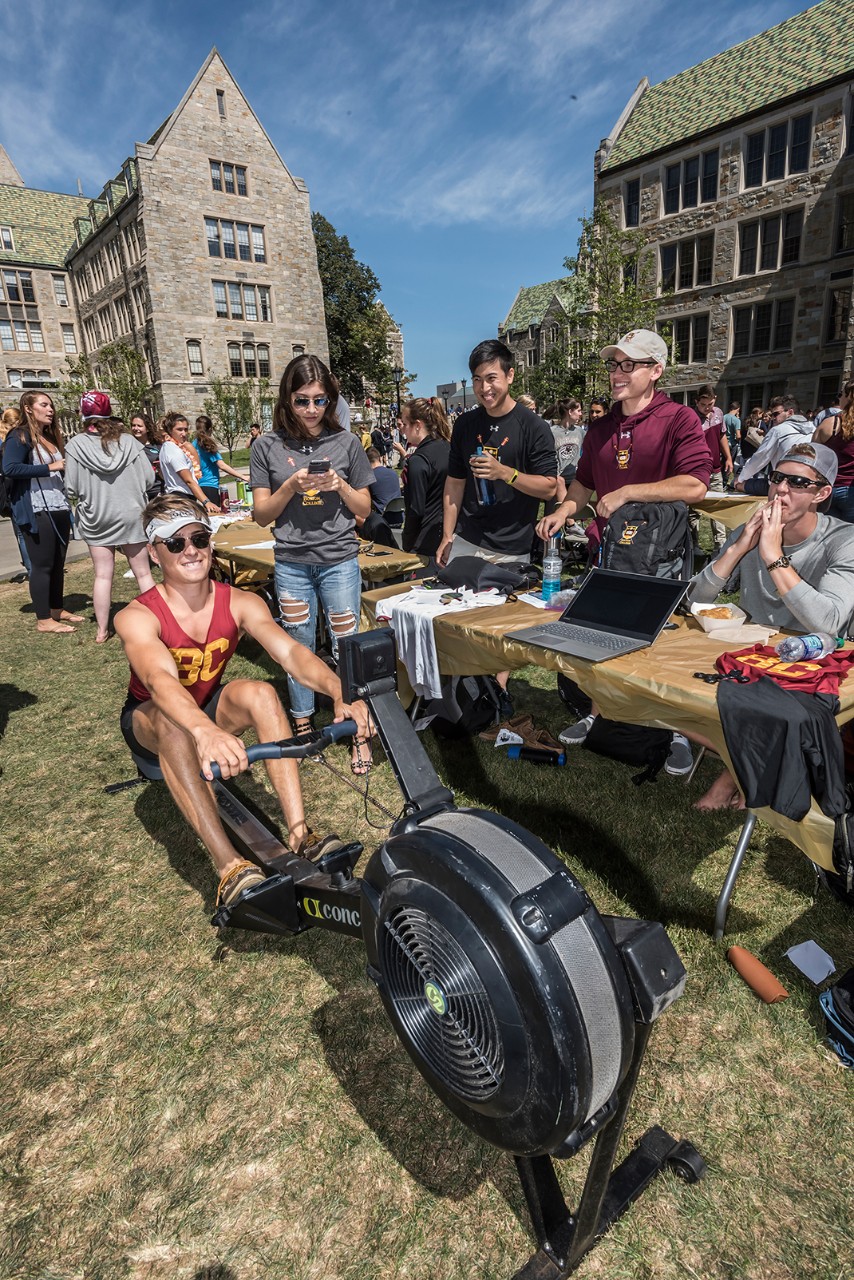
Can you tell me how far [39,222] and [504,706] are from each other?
195 ft

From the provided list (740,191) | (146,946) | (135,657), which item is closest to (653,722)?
(135,657)

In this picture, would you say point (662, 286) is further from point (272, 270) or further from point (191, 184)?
point (191, 184)

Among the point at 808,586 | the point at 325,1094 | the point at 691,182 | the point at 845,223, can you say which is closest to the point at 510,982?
the point at 325,1094

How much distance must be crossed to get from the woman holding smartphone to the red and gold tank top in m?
0.71

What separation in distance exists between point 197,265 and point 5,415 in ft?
114

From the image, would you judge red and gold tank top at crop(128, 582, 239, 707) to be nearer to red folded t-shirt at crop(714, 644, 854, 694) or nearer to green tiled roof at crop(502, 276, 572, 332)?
red folded t-shirt at crop(714, 644, 854, 694)

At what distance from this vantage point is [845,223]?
24.2m

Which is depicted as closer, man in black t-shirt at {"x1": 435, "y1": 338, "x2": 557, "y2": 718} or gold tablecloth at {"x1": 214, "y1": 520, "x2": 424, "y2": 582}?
man in black t-shirt at {"x1": 435, "y1": 338, "x2": 557, "y2": 718}

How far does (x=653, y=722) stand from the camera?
2592 mm

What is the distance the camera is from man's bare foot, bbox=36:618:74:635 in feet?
24.3

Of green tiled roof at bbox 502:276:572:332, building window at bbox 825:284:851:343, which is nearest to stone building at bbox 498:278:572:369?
green tiled roof at bbox 502:276:572:332

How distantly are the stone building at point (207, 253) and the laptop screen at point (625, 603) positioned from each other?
38.7 meters

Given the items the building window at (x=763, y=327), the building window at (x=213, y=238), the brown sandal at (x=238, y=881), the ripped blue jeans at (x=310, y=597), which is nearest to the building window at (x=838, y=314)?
the building window at (x=763, y=327)

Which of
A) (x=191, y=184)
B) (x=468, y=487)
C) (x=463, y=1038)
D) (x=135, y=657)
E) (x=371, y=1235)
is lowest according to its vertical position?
(x=371, y=1235)
